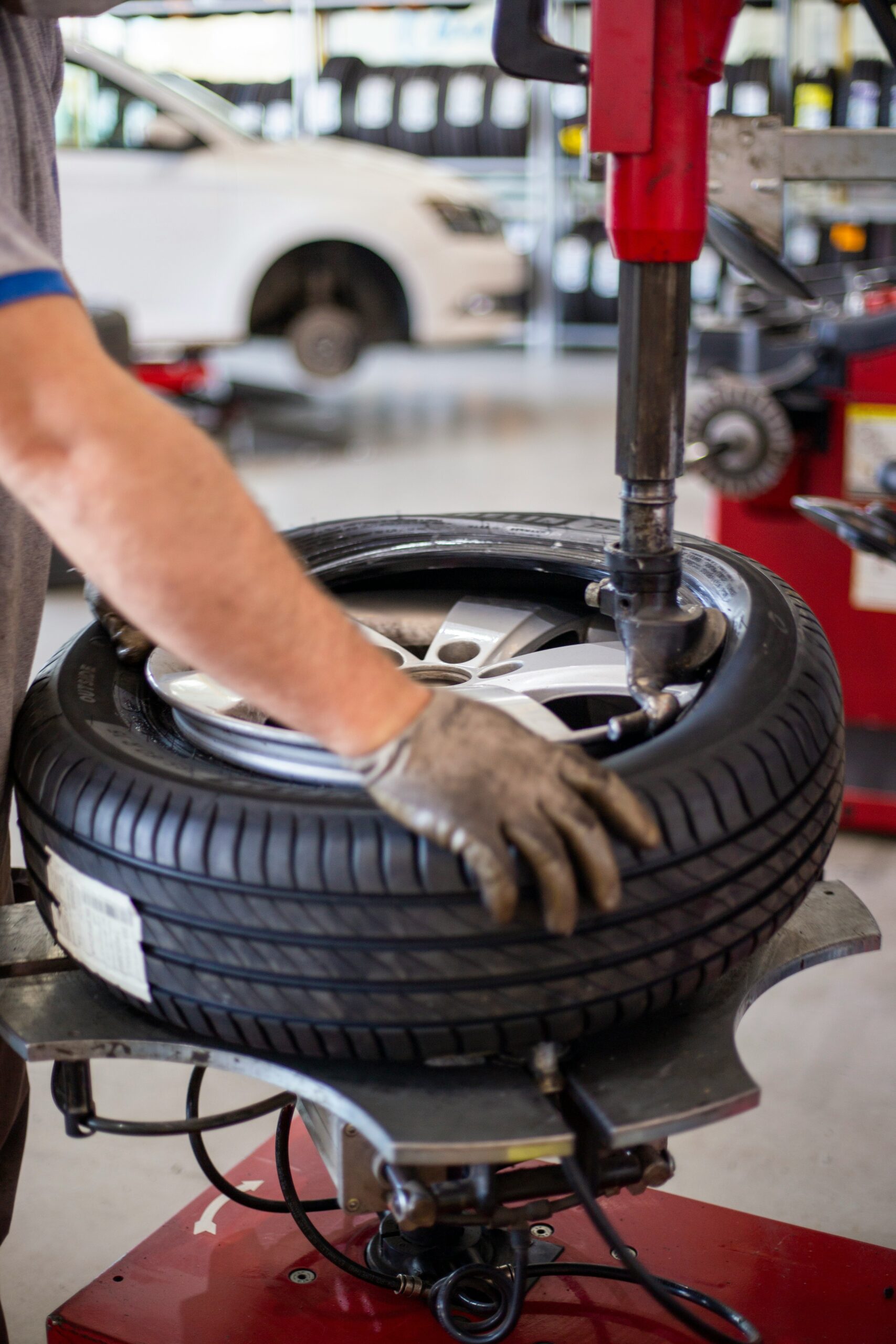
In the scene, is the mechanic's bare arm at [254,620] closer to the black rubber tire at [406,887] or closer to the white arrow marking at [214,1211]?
the black rubber tire at [406,887]

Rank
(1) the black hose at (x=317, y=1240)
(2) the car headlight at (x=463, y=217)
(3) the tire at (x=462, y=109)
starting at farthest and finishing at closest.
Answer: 1. (3) the tire at (x=462, y=109)
2. (2) the car headlight at (x=463, y=217)
3. (1) the black hose at (x=317, y=1240)

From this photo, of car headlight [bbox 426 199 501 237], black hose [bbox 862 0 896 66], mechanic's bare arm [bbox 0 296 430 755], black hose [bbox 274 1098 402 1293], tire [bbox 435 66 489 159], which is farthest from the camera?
tire [bbox 435 66 489 159]

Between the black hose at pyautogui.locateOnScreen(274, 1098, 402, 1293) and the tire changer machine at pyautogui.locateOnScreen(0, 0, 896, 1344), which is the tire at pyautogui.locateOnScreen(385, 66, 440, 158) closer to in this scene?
the tire changer machine at pyautogui.locateOnScreen(0, 0, 896, 1344)

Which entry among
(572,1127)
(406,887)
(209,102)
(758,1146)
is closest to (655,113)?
(406,887)

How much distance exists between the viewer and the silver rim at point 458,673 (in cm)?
85

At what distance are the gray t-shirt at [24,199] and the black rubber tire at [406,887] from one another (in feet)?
0.48

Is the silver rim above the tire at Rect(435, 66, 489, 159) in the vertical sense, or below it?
below

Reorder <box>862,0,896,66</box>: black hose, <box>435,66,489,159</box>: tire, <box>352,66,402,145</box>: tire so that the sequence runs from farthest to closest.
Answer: <box>352,66,402,145</box>: tire → <box>435,66,489,159</box>: tire → <box>862,0,896,66</box>: black hose

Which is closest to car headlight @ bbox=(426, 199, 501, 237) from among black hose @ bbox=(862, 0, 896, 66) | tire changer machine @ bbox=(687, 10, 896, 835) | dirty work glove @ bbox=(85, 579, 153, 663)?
tire changer machine @ bbox=(687, 10, 896, 835)

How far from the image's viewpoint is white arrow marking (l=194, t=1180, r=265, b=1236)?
109cm

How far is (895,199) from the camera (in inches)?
197

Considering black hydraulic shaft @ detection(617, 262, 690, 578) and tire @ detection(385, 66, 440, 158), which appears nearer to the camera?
black hydraulic shaft @ detection(617, 262, 690, 578)

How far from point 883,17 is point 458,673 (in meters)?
0.74

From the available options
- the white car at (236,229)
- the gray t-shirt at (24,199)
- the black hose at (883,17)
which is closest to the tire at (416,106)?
the white car at (236,229)
